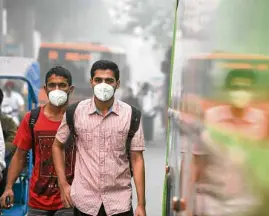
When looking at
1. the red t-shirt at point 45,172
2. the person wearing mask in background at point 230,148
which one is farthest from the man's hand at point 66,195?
the person wearing mask in background at point 230,148

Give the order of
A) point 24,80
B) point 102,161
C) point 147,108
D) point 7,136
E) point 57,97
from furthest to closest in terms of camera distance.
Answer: point 147,108, point 24,80, point 7,136, point 57,97, point 102,161

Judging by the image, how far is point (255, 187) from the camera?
1.78 metres

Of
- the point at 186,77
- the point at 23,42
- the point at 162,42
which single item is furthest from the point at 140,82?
the point at 186,77

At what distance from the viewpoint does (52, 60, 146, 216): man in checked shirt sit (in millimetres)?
3859

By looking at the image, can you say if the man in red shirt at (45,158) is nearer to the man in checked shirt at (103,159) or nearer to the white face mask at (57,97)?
the white face mask at (57,97)

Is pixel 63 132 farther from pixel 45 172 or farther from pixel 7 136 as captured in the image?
pixel 7 136

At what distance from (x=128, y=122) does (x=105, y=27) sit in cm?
2008

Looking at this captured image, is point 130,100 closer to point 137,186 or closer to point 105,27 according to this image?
point 105,27

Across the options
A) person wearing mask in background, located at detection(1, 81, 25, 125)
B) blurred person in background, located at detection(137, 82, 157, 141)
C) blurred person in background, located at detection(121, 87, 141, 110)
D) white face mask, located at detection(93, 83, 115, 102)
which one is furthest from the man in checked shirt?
blurred person in background, located at detection(121, 87, 141, 110)

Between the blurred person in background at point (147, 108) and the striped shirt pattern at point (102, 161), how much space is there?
14729 millimetres

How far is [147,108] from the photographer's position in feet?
64.7

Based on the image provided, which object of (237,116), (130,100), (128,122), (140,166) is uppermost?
(237,116)

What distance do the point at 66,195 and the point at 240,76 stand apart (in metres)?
2.29

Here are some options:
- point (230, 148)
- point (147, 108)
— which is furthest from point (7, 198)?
point (147, 108)
